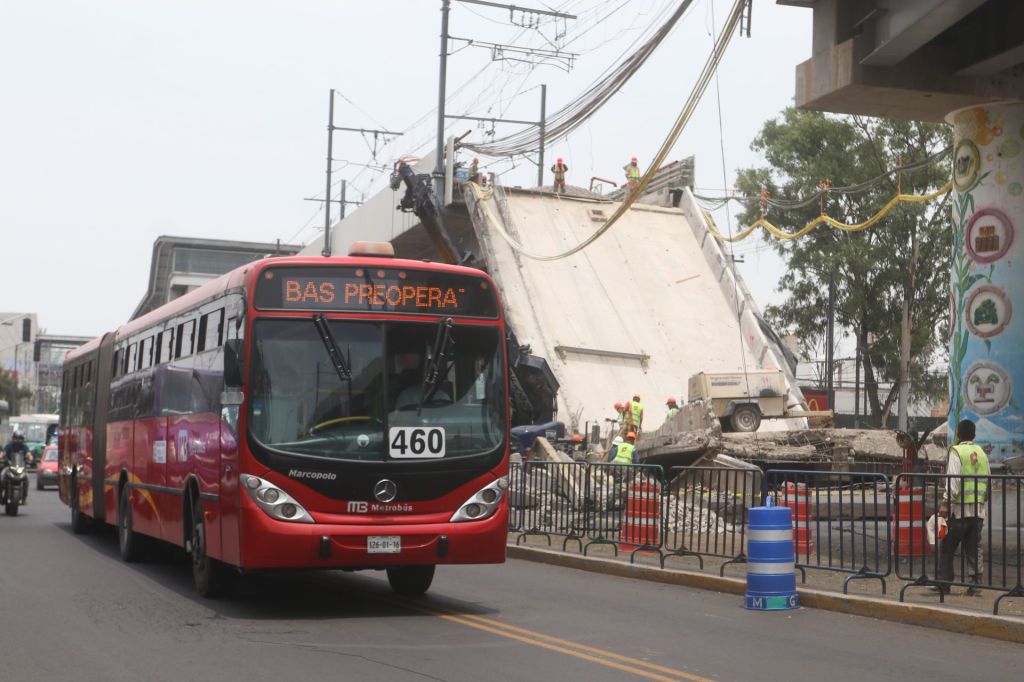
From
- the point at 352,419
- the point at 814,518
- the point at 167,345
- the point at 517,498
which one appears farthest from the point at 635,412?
the point at 352,419

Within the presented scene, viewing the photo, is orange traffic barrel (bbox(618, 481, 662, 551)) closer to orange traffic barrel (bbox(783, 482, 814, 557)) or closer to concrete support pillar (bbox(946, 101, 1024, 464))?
orange traffic barrel (bbox(783, 482, 814, 557))

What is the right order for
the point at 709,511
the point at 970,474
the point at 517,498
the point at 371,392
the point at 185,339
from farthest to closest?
1. the point at 517,498
2. the point at 709,511
3. the point at 185,339
4. the point at 970,474
5. the point at 371,392

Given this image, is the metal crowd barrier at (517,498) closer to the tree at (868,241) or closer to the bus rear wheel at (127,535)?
the bus rear wheel at (127,535)

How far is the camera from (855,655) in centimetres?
946

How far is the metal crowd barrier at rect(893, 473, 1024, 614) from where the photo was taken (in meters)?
11.6

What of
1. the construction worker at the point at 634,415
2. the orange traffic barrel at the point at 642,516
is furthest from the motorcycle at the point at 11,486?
the orange traffic barrel at the point at 642,516

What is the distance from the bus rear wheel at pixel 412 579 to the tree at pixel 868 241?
37412 millimetres

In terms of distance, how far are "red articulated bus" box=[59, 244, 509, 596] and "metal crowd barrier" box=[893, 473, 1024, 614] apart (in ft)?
13.1

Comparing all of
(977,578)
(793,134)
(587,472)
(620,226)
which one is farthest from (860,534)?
(793,134)

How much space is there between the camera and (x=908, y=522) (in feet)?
41.6

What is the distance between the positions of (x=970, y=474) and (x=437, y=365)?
501cm

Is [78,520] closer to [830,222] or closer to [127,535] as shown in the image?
[127,535]

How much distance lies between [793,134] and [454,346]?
137 ft

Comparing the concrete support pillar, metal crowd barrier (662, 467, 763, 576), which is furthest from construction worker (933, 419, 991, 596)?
the concrete support pillar
